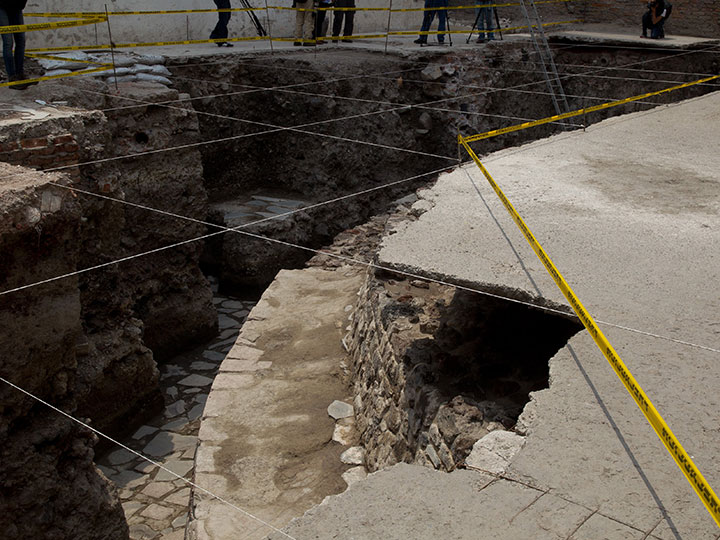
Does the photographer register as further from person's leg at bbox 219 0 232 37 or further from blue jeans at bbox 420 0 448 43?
person's leg at bbox 219 0 232 37

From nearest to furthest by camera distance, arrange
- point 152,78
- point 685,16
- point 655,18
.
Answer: point 152,78 → point 655,18 → point 685,16

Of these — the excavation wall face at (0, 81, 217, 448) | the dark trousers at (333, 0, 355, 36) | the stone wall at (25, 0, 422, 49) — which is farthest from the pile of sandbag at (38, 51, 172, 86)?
the dark trousers at (333, 0, 355, 36)

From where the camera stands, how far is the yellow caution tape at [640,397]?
2047 millimetres

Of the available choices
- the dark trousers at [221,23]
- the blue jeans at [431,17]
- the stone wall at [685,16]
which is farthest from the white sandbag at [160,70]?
the stone wall at [685,16]

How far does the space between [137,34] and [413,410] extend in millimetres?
8576

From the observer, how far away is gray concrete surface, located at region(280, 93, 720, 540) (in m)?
2.27

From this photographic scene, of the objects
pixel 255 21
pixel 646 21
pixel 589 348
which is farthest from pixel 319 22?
pixel 589 348

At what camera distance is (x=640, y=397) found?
244cm

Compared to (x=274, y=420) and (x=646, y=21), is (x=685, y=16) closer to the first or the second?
(x=646, y=21)

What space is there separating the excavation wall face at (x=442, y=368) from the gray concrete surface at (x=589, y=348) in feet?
1.19

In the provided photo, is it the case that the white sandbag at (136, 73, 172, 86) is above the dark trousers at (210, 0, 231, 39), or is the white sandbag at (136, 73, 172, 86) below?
below

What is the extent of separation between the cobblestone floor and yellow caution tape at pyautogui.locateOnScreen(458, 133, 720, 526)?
3122 mm

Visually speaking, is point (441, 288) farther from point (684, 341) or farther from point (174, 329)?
point (174, 329)

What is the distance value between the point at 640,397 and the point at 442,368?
56.2 inches
